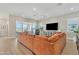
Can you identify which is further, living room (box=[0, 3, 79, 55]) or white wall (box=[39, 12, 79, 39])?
white wall (box=[39, 12, 79, 39])

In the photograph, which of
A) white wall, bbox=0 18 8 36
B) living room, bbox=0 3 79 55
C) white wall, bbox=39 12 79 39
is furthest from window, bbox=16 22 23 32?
white wall, bbox=39 12 79 39

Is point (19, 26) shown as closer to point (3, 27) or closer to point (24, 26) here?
point (24, 26)

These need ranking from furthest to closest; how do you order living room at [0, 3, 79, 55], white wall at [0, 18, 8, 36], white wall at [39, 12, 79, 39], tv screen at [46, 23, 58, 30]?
tv screen at [46, 23, 58, 30]
white wall at [0, 18, 8, 36]
white wall at [39, 12, 79, 39]
living room at [0, 3, 79, 55]

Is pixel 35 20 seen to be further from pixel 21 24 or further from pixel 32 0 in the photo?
pixel 32 0

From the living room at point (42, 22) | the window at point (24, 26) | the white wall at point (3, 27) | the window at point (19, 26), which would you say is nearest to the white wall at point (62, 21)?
the living room at point (42, 22)

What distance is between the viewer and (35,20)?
15.8 ft

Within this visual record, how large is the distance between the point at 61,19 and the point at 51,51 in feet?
7.06

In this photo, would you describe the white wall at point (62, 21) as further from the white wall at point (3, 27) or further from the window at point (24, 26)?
→ the white wall at point (3, 27)

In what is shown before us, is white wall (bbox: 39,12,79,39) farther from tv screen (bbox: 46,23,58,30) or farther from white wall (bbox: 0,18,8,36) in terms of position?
white wall (bbox: 0,18,8,36)

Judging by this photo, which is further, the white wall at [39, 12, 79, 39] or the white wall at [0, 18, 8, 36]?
the white wall at [0, 18, 8, 36]

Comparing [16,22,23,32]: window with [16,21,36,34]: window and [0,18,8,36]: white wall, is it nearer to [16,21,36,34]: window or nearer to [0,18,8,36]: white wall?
[16,21,36,34]: window

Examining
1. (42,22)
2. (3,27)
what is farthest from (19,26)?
(42,22)

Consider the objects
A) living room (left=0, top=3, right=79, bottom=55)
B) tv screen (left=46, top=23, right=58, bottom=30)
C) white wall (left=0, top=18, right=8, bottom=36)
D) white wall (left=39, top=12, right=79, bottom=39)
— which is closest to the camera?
living room (left=0, top=3, right=79, bottom=55)

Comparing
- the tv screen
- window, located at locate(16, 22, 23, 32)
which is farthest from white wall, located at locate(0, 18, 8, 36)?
the tv screen
